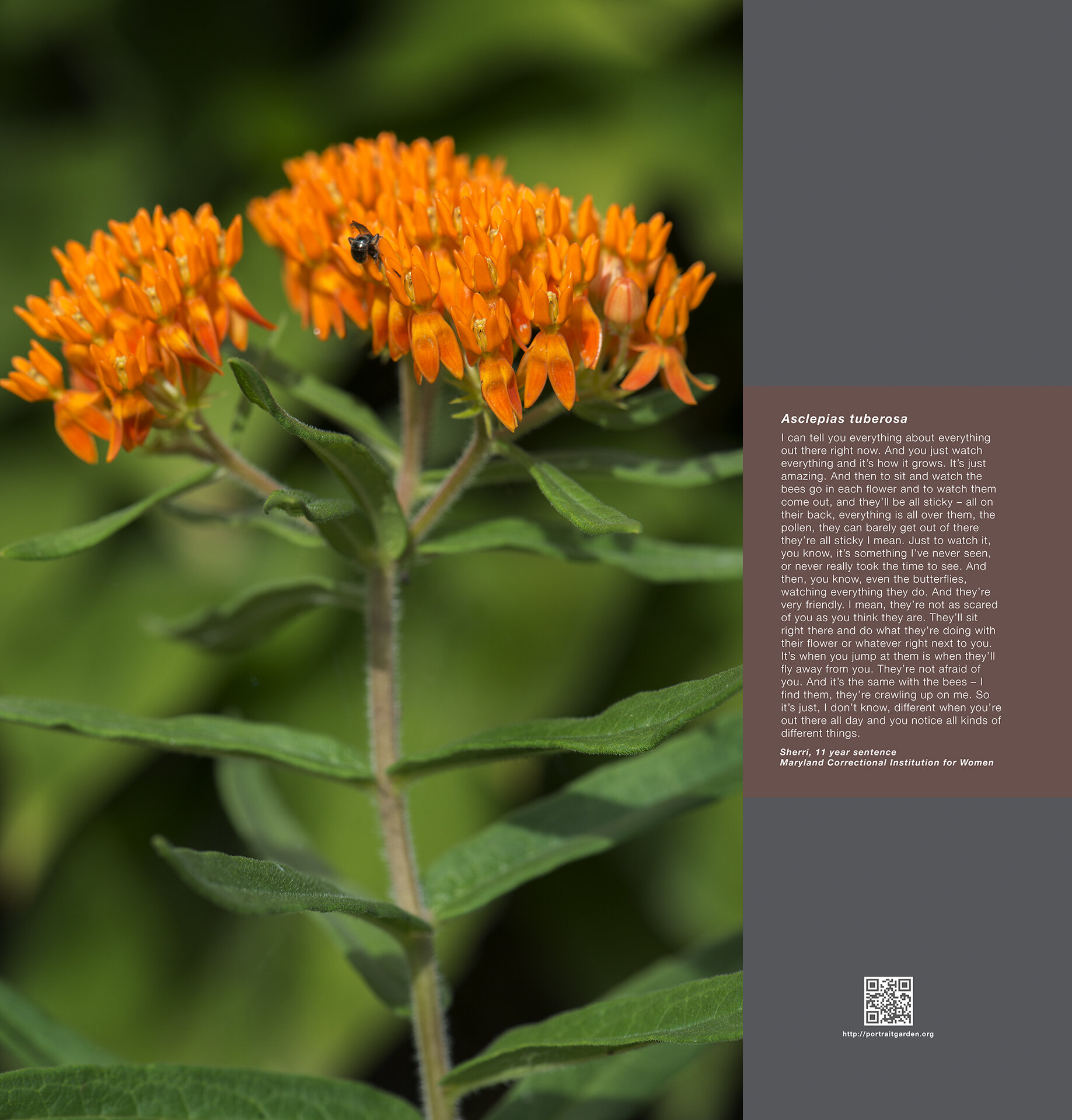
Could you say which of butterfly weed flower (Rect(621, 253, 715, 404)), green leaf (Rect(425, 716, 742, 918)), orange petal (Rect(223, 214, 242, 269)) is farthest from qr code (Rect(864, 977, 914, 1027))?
orange petal (Rect(223, 214, 242, 269))

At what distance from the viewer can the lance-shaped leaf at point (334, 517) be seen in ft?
3.03

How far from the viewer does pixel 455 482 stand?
1171mm

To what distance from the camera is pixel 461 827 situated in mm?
2484

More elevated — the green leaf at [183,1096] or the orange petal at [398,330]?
the orange petal at [398,330]

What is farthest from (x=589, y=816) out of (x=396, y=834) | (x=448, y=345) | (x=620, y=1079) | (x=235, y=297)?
(x=235, y=297)

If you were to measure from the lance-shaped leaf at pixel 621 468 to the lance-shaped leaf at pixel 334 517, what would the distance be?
155mm

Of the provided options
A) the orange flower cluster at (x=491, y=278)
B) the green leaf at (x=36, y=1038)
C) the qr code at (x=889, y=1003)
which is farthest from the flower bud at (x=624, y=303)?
the green leaf at (x=36, y=1038)

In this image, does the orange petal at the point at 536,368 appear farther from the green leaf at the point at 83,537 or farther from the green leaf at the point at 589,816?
the green leaf at the point at 589,816

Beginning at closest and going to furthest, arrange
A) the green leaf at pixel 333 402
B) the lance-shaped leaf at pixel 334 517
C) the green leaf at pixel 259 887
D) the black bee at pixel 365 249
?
the green leaf at pixel 259 887, the lance-shaped leaf at pixel 334 517, the black bee at pixel 365 249, the green leaf at pixel 333 402

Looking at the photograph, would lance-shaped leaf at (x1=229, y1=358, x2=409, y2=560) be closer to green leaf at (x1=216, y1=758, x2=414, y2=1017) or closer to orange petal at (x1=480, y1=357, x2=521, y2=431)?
orange petal at (x1=480, y1=357, x2=521, y2=431)

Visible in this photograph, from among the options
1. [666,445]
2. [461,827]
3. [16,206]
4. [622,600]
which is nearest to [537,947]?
[461,827]

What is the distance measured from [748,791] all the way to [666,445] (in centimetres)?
171

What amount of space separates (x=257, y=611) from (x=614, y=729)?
23.8 inches

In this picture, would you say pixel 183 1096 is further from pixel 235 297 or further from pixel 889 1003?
pixel 235 297
